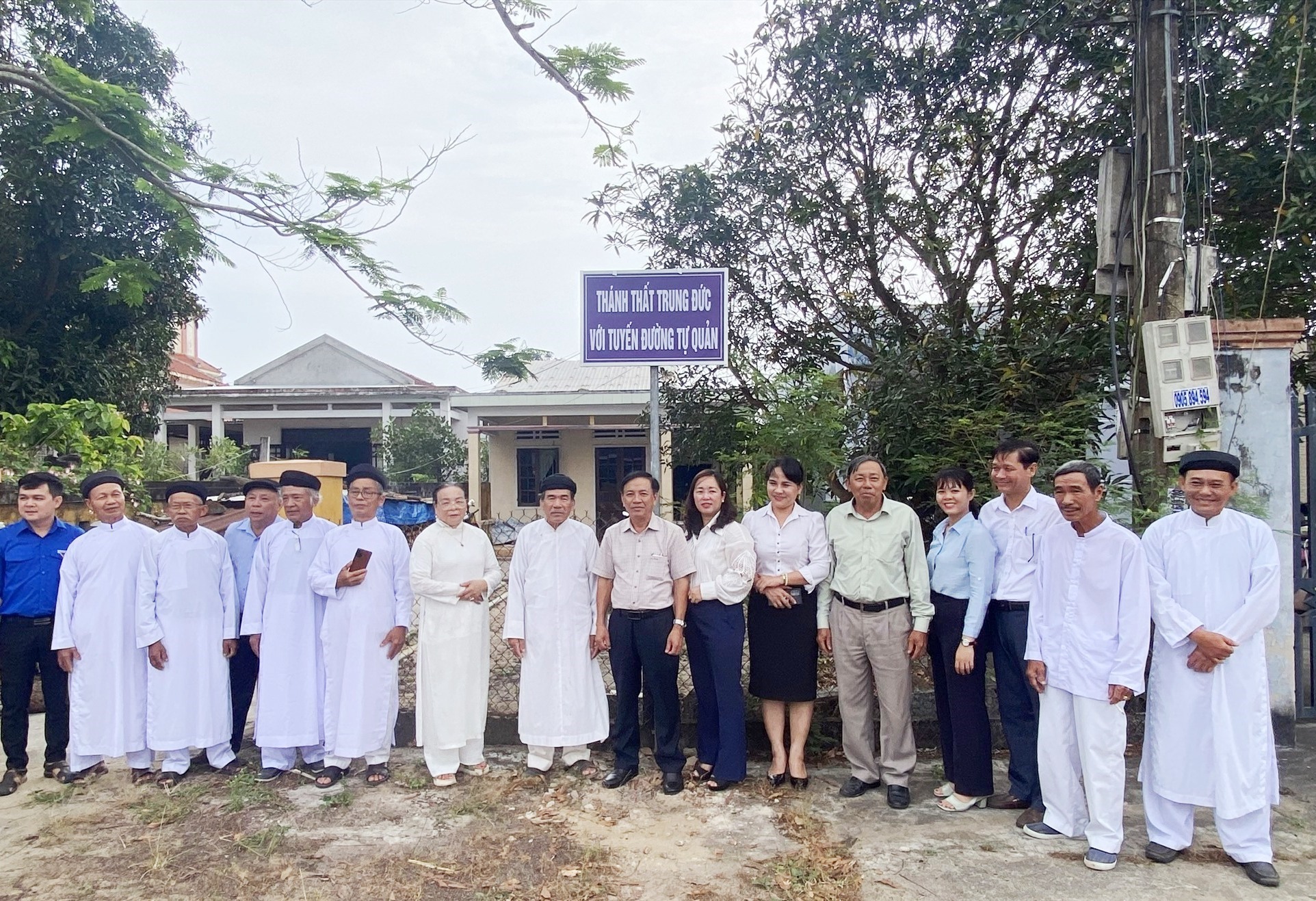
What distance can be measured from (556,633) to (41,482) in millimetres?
2925

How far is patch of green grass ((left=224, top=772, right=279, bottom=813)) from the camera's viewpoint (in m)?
4.29

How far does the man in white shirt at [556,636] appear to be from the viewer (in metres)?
4.59

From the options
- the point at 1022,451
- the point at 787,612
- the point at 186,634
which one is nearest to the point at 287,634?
the point at 186,634

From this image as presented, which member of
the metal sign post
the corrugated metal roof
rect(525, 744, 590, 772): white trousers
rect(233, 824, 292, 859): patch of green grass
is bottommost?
rect(233, 824, 292, 859): patch of green grass

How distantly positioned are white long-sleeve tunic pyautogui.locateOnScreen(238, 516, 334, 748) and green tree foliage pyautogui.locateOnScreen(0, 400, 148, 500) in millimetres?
3476

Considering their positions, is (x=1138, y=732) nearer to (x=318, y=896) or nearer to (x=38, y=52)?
(x=318, y=896)

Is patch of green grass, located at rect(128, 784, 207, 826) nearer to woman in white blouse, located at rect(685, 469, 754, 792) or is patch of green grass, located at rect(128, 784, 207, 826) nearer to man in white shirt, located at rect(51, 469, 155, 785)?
man in white shirt, located at rect(51, 469, 155, 785)

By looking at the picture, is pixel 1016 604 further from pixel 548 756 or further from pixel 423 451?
pixel 423 451

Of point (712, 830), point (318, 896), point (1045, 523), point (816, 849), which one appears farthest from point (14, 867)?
point (1045, 523)

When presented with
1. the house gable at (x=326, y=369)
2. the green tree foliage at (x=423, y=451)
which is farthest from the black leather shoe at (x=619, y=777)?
the house gable at (x=326, y=369)

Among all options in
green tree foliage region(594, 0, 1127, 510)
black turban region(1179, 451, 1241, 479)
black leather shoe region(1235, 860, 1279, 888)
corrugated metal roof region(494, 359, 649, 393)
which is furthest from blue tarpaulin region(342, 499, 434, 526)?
black leather shoe region(1235, 860, 1279, 888)

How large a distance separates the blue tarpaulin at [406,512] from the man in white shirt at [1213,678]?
1203 centimetres

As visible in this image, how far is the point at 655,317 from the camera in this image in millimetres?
5078

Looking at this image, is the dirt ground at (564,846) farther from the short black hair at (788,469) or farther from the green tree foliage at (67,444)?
the green tree foliage at (67,444)
